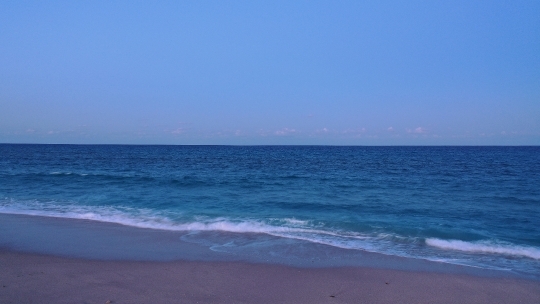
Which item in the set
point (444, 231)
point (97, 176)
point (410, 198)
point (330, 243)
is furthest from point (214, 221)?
point (97, 176)

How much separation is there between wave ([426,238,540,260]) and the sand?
2.49 m

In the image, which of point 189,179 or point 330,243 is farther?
point 189,179

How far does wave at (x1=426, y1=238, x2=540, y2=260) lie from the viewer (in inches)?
409

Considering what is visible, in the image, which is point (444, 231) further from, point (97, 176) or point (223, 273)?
point (97, 176)

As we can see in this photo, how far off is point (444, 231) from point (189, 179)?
61.1 feet

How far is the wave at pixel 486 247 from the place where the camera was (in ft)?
34.1

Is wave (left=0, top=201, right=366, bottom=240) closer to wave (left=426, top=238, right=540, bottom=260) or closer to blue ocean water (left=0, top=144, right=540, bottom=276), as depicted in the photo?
blue ocean water (left=0, top=144, right=540, bottom=276)

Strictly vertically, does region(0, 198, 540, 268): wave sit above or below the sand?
below

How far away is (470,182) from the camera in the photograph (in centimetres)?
2611

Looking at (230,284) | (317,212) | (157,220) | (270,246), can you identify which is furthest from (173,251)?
(317,212)

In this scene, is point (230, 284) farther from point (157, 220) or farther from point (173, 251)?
point (157, 220)

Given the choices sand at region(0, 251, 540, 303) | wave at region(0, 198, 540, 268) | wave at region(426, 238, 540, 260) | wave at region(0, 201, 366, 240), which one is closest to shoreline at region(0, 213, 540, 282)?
sand at region(0, 251, 540, 303)

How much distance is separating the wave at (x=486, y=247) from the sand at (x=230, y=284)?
97.8 inches

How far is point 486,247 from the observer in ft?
36.1
